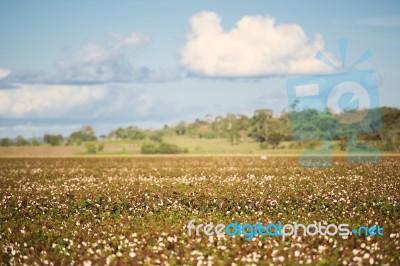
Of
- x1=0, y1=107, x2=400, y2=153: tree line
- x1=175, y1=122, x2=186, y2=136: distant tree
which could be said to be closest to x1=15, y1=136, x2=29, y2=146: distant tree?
x1=0, y1=107, x2=400, y2=153: tree line

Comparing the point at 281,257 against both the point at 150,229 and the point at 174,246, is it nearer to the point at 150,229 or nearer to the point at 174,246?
the point at 174,246

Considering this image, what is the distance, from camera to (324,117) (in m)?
86.5

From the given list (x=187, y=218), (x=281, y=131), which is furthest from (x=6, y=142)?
(x=187, y=218)

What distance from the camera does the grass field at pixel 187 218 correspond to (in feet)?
38.2

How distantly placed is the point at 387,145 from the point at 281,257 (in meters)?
61.2

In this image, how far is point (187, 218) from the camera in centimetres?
1530

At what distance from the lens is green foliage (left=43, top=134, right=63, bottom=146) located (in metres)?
105

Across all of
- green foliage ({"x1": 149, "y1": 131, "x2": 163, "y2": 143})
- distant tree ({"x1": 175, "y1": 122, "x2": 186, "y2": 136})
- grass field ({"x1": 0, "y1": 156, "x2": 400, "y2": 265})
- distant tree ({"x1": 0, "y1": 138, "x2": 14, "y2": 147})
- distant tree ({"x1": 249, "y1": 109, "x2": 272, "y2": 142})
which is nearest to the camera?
grass field ({"x1": 0, "y1": 156, "x2": 400, "y2": 265})

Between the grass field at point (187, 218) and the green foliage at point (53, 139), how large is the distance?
266ft

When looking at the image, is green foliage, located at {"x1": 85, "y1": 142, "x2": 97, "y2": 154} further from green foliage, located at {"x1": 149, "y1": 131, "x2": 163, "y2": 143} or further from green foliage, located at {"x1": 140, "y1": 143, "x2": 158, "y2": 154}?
green foliage, located at {"x1": 149, "y1": 131, "x2": 163, "y2": 143}

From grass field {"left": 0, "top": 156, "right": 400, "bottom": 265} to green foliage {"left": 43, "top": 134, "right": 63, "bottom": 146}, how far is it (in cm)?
8094

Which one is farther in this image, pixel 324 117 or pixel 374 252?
pixel 324 117

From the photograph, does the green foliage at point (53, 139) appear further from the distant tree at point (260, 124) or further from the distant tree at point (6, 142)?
the distant tree at point (260, 124)

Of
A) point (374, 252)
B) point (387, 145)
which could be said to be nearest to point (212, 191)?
point (374, 252)
